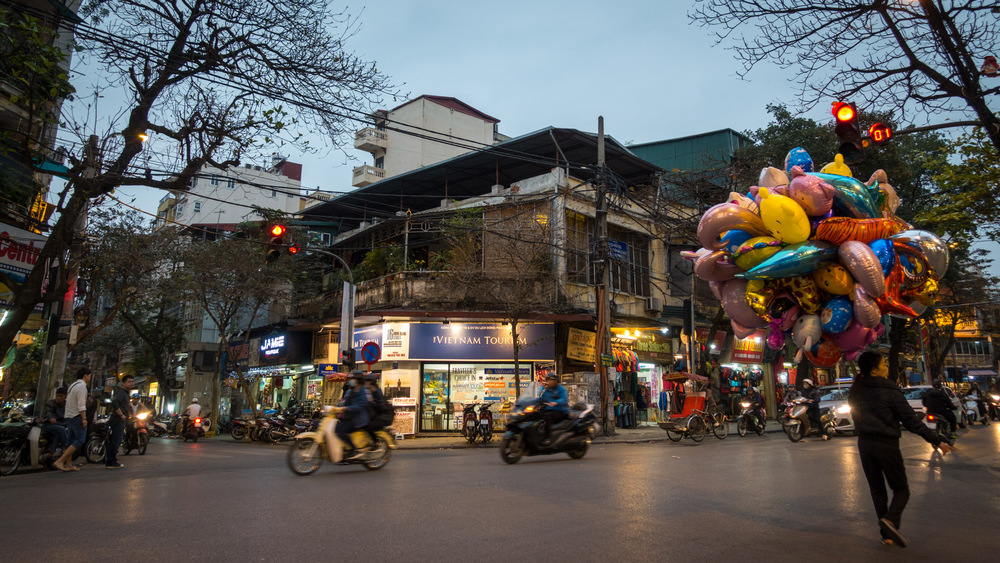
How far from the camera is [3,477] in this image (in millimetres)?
10820

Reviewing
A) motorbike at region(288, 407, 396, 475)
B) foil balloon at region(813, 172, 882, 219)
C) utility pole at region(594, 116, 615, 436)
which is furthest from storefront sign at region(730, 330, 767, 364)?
foil balloon at region(813, 172, 882, 219)

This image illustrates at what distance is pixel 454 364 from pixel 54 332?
12206 millimetres

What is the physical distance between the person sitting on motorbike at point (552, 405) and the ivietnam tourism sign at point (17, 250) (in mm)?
13478

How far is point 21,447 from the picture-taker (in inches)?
446

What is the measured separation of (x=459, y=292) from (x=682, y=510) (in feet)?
55.0

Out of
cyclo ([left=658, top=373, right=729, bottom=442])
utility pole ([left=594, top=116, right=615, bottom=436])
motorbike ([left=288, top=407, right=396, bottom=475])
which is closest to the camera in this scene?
motorbike ([left=288, top=407, right=396, bottom=475])

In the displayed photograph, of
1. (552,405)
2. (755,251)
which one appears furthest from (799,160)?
(552,405)

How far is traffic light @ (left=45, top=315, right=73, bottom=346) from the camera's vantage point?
14.3 metres

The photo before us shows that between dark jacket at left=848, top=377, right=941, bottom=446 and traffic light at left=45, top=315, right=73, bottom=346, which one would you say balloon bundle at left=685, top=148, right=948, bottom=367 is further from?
traffic light at left=45, top=315, right=73, bottom=346

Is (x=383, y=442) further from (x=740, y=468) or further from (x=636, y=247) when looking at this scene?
(x=636, y=247)

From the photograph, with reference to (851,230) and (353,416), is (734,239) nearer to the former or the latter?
(851,230)

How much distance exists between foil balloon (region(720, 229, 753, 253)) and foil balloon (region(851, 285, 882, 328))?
1098 mm

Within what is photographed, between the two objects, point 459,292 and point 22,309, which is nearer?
point 22,309

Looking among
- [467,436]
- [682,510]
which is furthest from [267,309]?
[682,510]
